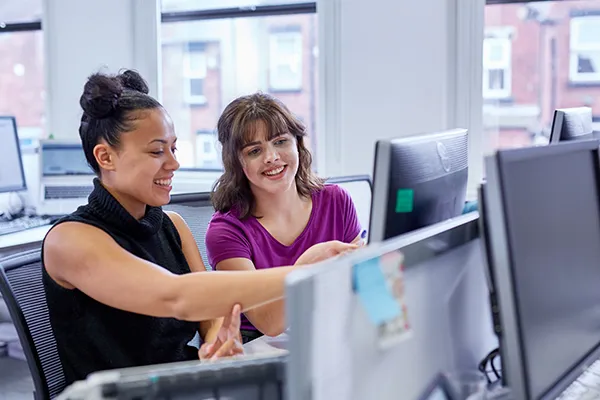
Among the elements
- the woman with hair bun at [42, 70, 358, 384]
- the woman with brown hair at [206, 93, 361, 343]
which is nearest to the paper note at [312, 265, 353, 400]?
the woman with hair bun at [42, 70, 358, 384]

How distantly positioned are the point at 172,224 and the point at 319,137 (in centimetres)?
196

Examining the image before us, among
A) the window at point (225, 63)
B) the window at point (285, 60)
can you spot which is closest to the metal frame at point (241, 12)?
the window at point (225, 63)

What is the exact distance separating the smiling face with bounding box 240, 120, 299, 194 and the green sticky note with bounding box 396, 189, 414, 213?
0.83m

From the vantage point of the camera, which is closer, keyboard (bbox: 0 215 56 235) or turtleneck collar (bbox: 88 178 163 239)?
turtleneck collar (bbox: 88 178 163 239)

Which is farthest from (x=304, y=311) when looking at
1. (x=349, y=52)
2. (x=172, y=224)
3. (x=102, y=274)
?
(x=349, y=52)

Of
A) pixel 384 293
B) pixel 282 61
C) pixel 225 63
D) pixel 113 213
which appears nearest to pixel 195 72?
pixel 225 63

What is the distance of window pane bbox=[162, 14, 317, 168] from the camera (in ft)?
12.7

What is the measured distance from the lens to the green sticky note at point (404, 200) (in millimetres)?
1127

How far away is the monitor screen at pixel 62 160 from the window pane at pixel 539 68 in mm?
2050

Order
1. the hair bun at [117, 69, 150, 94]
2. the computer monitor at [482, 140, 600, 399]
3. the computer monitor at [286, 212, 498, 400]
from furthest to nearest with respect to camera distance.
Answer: the hair bun at [117, 69, 150, 94]
the computer monitor at [482, 140, 600, 399]
the computer monitor at [286, 212, 498, 400]

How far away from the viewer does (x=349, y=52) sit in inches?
137

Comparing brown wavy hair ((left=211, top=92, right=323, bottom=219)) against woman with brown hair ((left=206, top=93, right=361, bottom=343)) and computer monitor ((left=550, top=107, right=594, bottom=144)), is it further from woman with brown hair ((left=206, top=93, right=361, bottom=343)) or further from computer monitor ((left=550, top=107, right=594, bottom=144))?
computer monitor ((left=550, top=107, right=594, bottom=144))

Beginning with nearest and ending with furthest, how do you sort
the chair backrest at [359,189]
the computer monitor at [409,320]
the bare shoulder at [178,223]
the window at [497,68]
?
the computer monitor at [409,320] → the bare shoulder at [178,223] → the chair backrest at [359,189] → the window at [497,68]

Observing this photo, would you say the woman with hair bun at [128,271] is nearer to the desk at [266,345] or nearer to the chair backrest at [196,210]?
the desk at [266,345]
